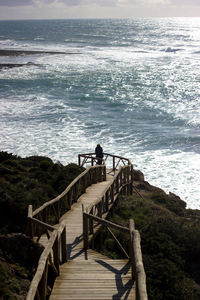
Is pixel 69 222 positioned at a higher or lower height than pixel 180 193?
higher

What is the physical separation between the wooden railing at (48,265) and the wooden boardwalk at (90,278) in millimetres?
238

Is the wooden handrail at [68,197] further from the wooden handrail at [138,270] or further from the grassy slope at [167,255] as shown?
the wooden handrail at [138,270]

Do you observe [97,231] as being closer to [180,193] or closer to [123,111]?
[180,193]

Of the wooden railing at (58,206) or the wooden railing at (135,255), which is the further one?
the wooden railing at (58,206)

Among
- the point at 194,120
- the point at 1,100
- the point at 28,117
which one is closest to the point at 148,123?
the point at 194,120

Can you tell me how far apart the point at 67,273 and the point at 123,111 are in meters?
32.9

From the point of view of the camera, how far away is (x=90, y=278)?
7.30 m

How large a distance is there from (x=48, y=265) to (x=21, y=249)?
4.64 feet

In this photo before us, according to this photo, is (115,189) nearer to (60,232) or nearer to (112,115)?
(60,232)

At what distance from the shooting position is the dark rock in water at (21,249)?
8.45m

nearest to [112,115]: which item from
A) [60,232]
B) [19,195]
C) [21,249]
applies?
[19,195]

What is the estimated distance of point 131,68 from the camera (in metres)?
68.5

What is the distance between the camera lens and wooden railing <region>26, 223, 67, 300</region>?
584cm

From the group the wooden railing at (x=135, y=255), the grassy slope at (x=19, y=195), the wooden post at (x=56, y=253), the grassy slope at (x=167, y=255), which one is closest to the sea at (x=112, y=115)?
the grassy slope at (x=19, y=195)
